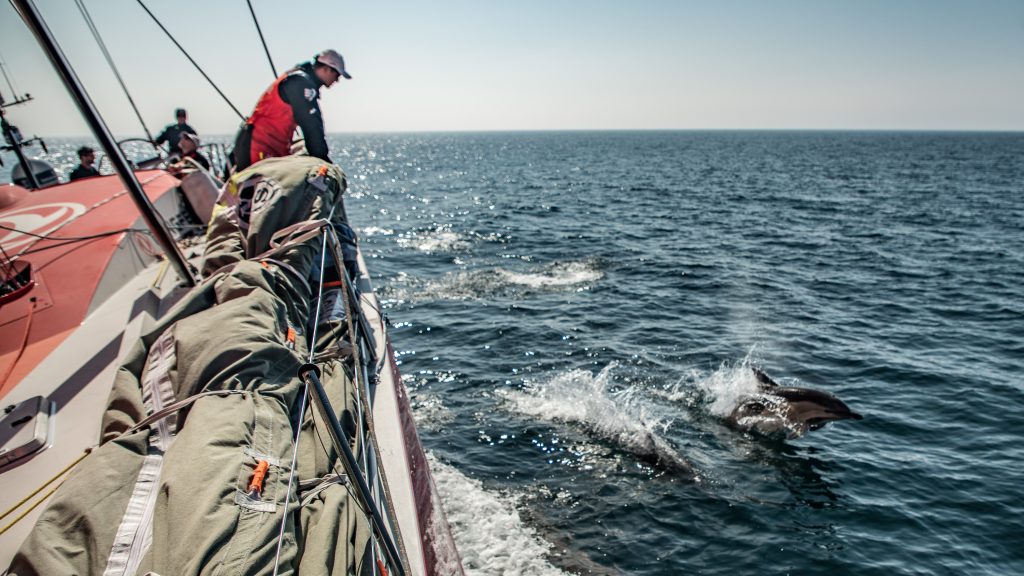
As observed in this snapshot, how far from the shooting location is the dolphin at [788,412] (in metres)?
9.33

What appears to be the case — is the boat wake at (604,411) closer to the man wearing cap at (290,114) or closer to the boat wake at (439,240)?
the man wearing cap at (290,114)

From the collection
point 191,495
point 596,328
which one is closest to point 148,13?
point 191,495

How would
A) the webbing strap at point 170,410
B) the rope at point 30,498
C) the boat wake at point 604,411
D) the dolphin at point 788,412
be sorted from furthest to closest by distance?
1. the dolphin at point 788,412
2. the boat wake at point 604,411
3. the rope at point 30,498
4. the webbing strap at point 170,410

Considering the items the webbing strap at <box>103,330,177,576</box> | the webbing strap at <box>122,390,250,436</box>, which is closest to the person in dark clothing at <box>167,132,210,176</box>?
the webbing strap at <box>103,330,177,576</box>

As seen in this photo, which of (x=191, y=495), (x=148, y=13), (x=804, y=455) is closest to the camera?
(x=191, y=495)

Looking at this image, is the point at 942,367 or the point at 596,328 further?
the point at 596,328

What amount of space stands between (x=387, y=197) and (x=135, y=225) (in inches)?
1306

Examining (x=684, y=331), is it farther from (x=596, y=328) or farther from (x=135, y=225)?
(x=135, y=225)

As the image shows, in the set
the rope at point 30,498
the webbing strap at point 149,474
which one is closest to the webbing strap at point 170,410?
the webbing strap at point 149,474

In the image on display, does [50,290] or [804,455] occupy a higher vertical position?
[50,290]

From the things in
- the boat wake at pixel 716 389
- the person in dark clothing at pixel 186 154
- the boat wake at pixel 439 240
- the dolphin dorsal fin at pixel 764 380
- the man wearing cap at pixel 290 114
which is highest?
the man wearing cap at pixel 290 114

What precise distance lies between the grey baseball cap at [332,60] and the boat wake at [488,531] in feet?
18.5

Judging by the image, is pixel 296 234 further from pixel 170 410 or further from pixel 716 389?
pixel 716 389

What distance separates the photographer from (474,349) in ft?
41.0
